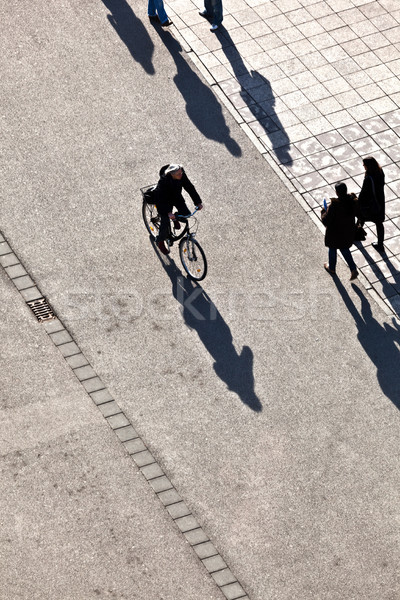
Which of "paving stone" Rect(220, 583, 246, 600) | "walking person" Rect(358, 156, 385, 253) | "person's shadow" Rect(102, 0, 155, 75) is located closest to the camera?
"paving stone" Rect(220, 583, 246, 600)

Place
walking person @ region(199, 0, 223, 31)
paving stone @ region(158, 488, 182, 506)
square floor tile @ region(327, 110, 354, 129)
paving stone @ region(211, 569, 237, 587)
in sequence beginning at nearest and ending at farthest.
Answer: paving stone @ region(211, 569, 237, 587), paving stone @ region(158, 488, 182, 506), square floor tile @ region(327, 110, 354, 129), walking person @ region(199, 0, 223, 31)

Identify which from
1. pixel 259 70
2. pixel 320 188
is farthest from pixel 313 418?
pixel 259 70

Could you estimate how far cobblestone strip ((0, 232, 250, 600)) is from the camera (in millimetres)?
10219

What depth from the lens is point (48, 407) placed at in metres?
11.4

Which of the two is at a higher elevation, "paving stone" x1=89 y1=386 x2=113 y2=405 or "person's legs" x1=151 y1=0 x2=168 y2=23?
"person's legs" x1=151 y1=0 x2=168 y2=23

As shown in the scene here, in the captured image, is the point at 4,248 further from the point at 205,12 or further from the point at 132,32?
the point at 205,12

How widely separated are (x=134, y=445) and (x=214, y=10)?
26.8 feet

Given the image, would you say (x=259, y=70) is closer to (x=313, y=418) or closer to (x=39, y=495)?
(x=313, y=418)

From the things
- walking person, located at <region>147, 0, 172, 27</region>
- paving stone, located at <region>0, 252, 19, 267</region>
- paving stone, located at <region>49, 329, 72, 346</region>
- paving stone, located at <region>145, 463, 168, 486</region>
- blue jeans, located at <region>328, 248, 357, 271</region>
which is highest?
walking person, located at <region>147, 0, 172, 27</region>

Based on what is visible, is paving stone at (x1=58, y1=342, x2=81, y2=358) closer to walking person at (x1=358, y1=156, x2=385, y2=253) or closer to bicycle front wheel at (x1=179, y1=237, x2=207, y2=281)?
bicycle front wheel at (x1=179, y1=237, x2=207, y2=281)

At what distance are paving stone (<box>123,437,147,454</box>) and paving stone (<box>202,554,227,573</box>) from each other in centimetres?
152

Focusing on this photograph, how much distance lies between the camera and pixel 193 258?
12.6m

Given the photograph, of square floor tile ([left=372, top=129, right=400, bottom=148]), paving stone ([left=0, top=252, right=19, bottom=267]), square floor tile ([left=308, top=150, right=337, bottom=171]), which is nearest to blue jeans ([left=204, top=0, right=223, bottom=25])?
square floor tile ([left=308, top=150, right=337, bottom=171])

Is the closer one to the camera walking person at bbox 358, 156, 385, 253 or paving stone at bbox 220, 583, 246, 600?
paving stone at bbox 220, 583, 246, 600
